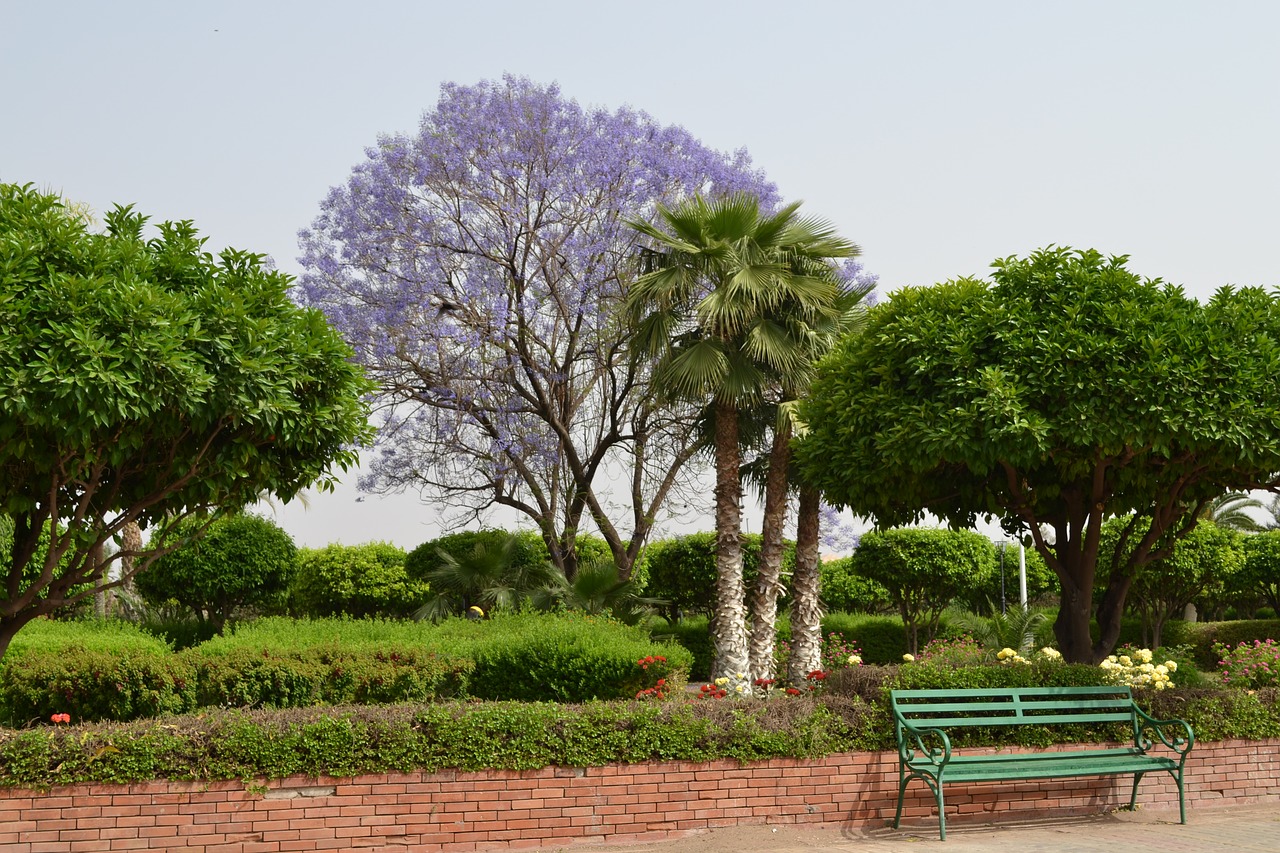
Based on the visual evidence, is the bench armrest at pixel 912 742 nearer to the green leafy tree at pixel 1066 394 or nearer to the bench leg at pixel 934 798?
the bench leg at pixel 934 798

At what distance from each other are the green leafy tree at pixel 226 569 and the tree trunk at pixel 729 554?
10.3 m

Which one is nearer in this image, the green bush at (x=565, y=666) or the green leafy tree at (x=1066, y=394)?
the green leafy tree at (x=1066, y=394)

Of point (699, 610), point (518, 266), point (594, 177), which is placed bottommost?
point (699, 610)

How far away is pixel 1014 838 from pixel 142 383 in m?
6.75

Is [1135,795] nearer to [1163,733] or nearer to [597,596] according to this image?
[1163,733]

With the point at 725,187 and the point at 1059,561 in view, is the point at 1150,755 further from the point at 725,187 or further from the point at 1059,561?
the point at 725,187

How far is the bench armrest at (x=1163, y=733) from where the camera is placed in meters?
Answer: 9.19

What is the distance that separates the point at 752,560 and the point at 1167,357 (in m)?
13.1

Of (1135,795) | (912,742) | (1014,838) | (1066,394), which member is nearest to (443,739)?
(912,742)

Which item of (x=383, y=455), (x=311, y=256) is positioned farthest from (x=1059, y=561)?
(x=311, y=256)

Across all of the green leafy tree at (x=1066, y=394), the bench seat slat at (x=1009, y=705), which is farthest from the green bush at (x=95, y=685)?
the bench seat slat at (x=1009, y=705)

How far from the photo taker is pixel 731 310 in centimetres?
1529

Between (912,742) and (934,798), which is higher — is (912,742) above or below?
above

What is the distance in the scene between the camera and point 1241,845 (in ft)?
25.7
